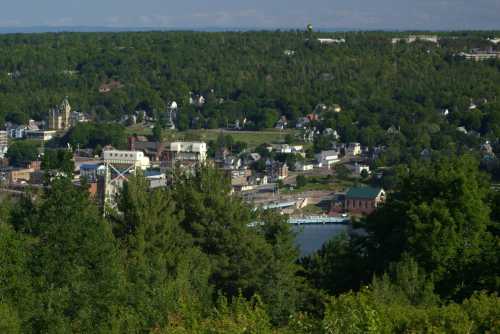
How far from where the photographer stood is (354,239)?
29.1 feet

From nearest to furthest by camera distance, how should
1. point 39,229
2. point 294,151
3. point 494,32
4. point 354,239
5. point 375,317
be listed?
point 375,317
point 39,229
point 354,239
point 294,151
point 494,32

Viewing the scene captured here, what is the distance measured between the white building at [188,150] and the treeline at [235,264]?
1640 centimetres

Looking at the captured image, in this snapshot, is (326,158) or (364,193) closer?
(364,193)

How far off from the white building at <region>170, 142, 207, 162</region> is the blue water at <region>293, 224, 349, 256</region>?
232 inches

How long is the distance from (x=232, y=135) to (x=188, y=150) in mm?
4157

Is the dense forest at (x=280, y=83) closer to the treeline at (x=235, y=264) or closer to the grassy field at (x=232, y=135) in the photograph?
the grassy field at (x=232, y=135)

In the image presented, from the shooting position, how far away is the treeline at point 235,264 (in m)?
5.91

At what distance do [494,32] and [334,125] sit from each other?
991 inches

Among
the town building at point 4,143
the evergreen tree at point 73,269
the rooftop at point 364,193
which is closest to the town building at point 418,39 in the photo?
the town building at point 4,143

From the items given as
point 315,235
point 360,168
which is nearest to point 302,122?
point 360,168

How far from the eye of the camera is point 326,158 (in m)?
27.3

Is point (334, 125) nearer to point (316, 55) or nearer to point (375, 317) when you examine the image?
point (316, 55)

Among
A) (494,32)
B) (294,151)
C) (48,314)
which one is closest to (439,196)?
(48,314)

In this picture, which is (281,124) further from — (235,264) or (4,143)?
(235,264)
